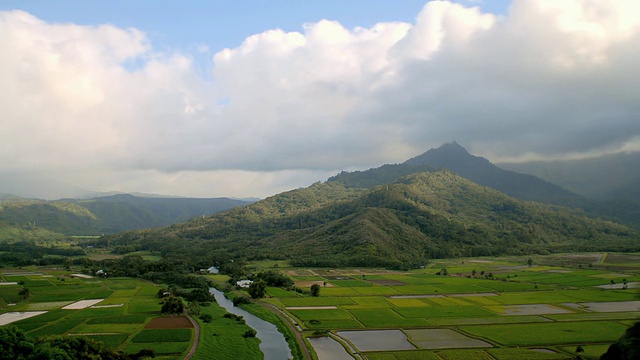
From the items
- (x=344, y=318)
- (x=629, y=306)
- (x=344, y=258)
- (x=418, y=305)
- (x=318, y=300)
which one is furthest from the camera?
(x=344, y=258)

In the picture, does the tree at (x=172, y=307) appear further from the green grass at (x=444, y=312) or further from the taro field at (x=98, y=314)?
the green grass at (x=444, y=312)

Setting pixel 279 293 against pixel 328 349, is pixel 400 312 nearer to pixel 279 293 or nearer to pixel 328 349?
pixel 328 349

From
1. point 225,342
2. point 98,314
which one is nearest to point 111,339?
point 225,342

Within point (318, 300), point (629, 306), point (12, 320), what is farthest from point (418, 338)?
point (12, 320)

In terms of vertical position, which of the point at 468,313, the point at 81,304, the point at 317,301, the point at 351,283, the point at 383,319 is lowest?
the point at 351,283

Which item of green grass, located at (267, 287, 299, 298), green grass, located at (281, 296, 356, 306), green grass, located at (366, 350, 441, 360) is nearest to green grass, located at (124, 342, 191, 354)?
green grass, located at (366, 350, 441, 360)

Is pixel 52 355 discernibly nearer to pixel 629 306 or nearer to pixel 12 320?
pixel 12 320
